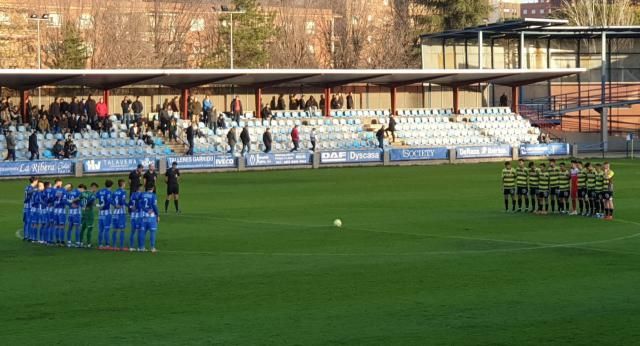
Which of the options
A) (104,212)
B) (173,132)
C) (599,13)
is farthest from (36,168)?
(599,13)

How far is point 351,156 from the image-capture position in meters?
59.8

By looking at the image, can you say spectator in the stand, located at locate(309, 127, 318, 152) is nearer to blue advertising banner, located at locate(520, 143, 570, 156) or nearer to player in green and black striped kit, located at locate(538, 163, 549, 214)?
blue advertising banner, located at locate(520, 143, 570, 156)

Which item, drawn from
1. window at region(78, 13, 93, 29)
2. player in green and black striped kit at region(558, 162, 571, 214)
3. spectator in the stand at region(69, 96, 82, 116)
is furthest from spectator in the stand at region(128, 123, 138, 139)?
window at region(78, 13, 93, 29)

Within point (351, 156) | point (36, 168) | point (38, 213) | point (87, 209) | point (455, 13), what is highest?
point (455, 13)

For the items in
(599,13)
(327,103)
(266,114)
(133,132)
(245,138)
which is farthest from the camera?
(599,13)

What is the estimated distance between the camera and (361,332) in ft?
54.5

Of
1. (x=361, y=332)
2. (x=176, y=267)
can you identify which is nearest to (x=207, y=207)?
(x=176, y=267)

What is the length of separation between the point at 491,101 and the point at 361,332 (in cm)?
6897

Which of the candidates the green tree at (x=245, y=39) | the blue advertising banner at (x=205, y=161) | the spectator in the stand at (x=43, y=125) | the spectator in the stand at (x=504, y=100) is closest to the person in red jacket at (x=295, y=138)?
the blue advertising banner at (x=205, y=161)

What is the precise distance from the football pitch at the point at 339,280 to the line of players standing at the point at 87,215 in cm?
69

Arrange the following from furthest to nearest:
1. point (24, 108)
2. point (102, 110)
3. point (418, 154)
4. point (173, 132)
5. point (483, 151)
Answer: point (483, 151)
point (418, 154)
point (173, 132)
point (102, 110)
point (24, 108)

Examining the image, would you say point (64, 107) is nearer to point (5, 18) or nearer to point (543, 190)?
point (543, 190)

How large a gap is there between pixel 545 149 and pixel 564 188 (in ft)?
106

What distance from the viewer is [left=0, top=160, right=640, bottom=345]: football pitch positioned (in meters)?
16.7
